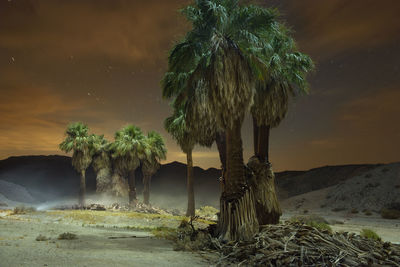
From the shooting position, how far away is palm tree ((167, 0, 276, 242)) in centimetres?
1232

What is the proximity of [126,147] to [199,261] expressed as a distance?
3649cm

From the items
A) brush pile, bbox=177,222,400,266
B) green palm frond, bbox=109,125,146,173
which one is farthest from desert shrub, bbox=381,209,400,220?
green palm frond, bbox=109,125,146,173

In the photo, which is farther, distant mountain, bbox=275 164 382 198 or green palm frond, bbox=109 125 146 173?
distant mountain, bbox=275 164 382 198

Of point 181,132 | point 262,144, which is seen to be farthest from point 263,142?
point 181,132

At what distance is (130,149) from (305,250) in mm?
38294

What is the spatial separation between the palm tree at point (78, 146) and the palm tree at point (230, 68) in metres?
37.7

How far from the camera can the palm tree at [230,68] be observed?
12.3m

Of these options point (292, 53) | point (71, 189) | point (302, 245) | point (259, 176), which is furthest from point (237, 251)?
point (71, 189)

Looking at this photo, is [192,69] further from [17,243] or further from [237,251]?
[17,243]

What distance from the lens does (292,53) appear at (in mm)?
15570

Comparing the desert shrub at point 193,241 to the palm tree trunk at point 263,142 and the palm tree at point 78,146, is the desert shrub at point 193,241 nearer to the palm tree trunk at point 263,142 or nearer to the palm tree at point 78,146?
the palm tree trunk at point 263,142

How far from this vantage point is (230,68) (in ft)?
40.3

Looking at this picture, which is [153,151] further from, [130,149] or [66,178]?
[66,178]

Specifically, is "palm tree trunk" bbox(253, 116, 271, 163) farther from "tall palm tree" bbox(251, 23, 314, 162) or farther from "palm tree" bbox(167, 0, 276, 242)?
"palm tree" bbox(167, 0, 276, 242)
